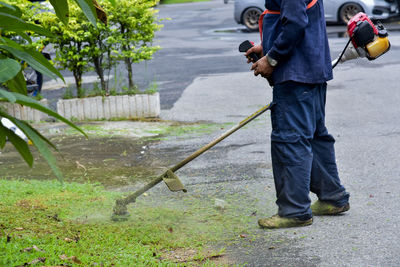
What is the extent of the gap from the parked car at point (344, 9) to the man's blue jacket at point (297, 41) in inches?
585

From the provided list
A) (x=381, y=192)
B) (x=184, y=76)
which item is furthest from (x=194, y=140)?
(x=184, y=76)

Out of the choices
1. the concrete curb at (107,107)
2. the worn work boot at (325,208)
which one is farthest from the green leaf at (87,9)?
the concrete curb at (107,107)

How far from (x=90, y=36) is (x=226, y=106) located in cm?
227

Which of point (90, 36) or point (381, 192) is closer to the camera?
point (381, 192)

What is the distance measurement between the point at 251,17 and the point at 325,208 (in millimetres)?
16268

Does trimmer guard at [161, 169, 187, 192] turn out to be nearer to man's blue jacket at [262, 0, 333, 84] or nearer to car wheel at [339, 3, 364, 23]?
man's blue jacket at [262, 0, 333, 84]

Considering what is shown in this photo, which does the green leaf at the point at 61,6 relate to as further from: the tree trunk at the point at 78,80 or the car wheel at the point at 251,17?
the car wheel at the point at 251,17

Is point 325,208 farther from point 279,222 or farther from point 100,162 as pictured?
point 100,162

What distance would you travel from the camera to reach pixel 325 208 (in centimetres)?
462

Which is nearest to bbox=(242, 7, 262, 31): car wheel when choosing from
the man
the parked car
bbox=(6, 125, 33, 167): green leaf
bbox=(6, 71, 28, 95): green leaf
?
the parked car

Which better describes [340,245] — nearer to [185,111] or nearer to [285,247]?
[285,247]

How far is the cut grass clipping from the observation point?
12.4 ft

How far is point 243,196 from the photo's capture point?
509cm

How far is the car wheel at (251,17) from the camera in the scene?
2025 centimetres
